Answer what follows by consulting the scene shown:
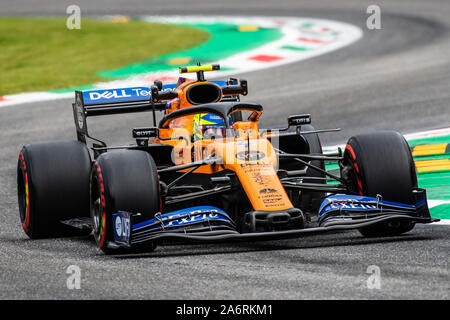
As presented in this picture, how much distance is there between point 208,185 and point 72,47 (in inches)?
578

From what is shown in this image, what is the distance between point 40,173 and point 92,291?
8.30 feet

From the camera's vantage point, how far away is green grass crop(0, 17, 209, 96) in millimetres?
18859

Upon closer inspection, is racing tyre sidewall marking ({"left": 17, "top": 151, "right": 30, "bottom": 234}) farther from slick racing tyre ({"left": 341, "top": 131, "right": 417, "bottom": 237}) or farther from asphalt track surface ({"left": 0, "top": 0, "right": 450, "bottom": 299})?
slick racing tyre ({"left": 341, "top": 131, "right": 417, "bottom": 237})

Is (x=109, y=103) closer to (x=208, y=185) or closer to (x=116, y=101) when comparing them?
(x=116, y=101)

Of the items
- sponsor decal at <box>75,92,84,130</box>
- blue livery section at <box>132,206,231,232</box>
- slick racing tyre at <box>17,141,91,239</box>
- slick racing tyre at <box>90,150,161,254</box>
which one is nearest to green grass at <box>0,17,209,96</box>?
sponsor decal at <box>75,92,84,130</box>

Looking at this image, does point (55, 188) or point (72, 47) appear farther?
point (72, 47)

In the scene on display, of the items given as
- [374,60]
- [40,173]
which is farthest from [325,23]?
[40,173]

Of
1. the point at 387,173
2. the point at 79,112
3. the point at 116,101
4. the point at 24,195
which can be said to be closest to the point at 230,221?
the point at 387,173

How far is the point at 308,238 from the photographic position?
8.31 m

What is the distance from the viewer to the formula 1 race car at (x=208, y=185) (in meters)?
7.66

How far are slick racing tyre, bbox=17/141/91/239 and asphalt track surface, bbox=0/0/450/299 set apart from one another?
0.16 m

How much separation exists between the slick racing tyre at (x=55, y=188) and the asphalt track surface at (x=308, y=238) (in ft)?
0.54

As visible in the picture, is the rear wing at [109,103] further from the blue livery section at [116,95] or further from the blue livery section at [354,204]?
the blue livery section at [354,204]
